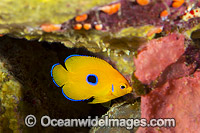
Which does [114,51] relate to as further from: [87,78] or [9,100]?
[9,100]

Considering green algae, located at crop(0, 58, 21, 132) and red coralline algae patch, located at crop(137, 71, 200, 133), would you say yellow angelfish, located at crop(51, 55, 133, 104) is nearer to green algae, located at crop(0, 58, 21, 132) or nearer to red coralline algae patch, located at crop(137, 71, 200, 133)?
red coralline algae patch, located at crop(137, 71, 200, 133)

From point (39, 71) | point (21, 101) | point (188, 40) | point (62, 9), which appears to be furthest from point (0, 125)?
point (188, 40)

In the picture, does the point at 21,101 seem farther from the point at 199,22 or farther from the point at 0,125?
the point at 199,22

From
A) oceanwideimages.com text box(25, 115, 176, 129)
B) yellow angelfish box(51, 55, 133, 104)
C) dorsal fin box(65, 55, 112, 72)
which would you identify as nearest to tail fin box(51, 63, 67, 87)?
yellow angelfish box(51, 55, 133, 104)

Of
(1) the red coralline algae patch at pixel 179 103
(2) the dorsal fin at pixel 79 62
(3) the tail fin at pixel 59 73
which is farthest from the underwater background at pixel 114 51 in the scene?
(3) the tail fin at pixel 59 73

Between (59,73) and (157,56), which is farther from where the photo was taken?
(59,73)

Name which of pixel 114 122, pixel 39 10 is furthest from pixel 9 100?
pixel 39 10
